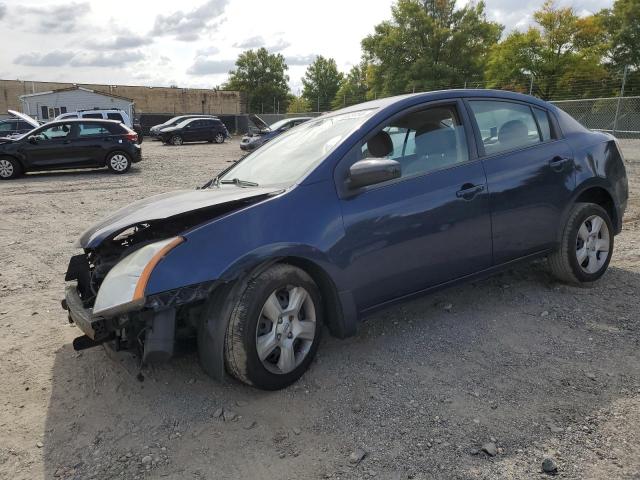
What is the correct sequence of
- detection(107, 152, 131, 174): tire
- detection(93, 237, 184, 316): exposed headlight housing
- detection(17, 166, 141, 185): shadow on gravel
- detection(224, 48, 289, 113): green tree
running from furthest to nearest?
detection(224, 48, 289, 113): green tree → detection(107, 152, 131, 174): tire → detection(17, 166, 141, 185): shadow on gravel → detection(93, 237, 184, 316): exposed headlight housing

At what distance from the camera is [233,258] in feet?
9.24

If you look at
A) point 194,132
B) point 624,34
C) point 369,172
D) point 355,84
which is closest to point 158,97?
point 355,84

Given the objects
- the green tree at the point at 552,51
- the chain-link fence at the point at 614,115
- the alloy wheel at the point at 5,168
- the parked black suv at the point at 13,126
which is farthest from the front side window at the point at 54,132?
the green tree at the point at 552,51

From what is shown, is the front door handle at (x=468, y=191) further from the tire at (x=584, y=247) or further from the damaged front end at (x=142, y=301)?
the damaged front end at (x=142, y=301)

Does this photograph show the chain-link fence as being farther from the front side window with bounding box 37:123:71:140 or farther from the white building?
the white building

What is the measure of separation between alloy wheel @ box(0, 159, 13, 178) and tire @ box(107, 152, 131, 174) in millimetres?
2462

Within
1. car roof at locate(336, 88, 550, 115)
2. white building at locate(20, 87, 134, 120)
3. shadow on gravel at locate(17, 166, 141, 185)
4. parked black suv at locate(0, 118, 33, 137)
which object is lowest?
shadow on gravel at locate(17, 166, 141, 185)

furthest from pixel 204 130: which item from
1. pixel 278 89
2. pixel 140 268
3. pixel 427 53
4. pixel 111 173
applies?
pixel 278 89

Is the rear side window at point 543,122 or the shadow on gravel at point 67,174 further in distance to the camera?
the shadow on gravel at point 67,174

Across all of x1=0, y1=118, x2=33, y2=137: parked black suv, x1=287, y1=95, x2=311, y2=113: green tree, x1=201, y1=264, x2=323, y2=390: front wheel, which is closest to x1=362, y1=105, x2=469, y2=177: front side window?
x1=201, y1=264, x2=323, y2=390: front wheel

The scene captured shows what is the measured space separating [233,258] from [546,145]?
2.82 meters

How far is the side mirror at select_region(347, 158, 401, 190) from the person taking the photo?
317 cm

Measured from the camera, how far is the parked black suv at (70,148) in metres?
14.3

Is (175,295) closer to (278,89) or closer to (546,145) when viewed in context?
(546,145)
